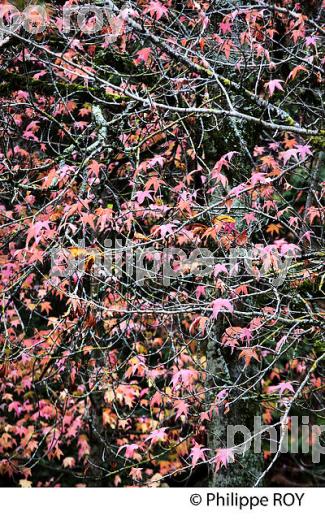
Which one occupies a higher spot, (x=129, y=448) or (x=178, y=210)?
(x=178, y=210)

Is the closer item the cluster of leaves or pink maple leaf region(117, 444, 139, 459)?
the cluster of leaves

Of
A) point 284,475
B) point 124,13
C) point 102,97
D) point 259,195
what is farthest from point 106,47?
point 284,475

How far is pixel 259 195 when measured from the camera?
3734 mm

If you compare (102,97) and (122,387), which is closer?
(102,97)

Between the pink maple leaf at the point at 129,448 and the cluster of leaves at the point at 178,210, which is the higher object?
the cluster of leaves at the point at 178,210

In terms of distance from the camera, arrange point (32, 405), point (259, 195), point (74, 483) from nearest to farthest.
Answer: point (259, 195) < point (32, 405) < point (74, 483)

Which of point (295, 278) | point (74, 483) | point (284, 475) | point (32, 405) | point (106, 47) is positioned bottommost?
point (284, 475)

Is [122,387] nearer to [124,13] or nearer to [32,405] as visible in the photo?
[32,405]

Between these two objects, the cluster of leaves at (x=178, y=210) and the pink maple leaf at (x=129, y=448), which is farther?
the pink maple leaf at (x=129, y=448)

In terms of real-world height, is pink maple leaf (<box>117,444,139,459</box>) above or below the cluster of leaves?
below

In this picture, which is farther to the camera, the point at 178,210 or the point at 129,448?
the point at 129,448
